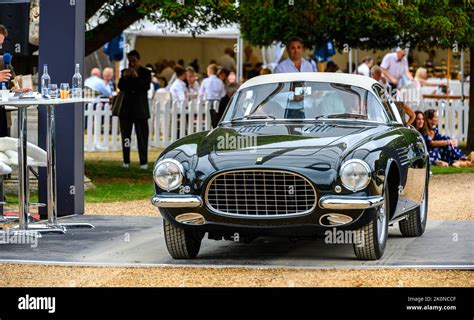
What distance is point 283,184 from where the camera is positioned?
10445mm

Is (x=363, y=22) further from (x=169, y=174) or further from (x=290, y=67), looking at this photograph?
(x=169, y=174)

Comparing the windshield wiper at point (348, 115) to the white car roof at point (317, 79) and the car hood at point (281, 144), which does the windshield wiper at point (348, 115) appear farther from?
the white car roof at point (317, 79)

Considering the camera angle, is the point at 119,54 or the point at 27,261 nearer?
the point at 27,261

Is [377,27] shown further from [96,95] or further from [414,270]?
[414,270]

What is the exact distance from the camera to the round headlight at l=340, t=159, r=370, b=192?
10391 mm

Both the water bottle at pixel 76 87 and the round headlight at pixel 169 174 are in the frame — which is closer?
the round headlight at pixel 169 174

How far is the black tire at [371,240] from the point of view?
1069cm

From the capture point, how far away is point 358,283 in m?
9.69

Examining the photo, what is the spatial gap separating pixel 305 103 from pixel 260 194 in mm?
A: 1835

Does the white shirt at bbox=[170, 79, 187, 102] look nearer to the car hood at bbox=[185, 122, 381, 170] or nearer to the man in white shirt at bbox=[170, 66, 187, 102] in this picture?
the man in white shirt at bbox=[170, 66, 187, 102]

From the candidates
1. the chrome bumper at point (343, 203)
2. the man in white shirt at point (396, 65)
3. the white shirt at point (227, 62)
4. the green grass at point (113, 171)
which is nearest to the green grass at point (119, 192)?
the green grass at point (113, 171)
